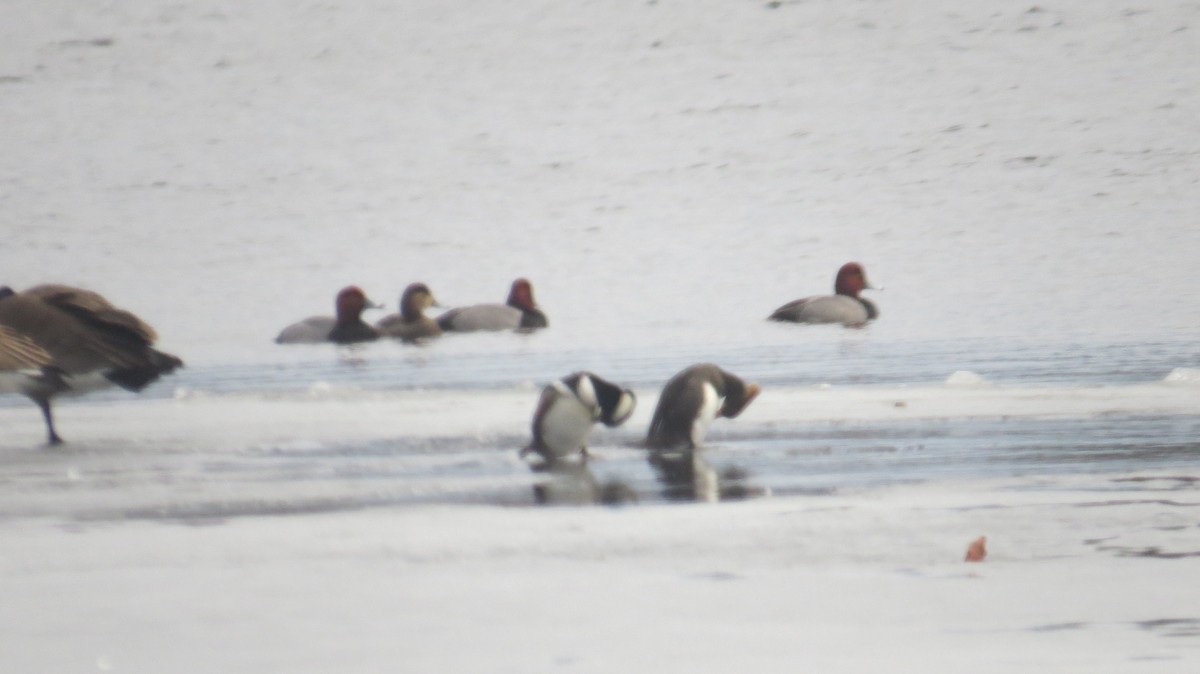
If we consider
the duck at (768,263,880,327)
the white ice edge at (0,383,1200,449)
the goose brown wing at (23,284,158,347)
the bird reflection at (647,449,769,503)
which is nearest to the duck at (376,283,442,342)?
the duck at (768,263,880,327)

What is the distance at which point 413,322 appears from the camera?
1085 inches

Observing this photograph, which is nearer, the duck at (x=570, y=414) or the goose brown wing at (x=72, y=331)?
the duck at (x=570, y=414)

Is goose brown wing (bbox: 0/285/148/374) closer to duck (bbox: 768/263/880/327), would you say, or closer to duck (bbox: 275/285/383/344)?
duck (bbox: 275/285/383/344)

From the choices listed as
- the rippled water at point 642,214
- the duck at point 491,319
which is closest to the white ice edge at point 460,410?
the rippled water at point 642,214


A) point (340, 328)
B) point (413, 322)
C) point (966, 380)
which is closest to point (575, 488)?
point (966, 380)

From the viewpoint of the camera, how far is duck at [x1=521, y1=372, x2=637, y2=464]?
1066cm

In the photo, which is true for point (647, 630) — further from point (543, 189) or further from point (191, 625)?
point (543, 189)

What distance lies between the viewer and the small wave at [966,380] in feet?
48.8

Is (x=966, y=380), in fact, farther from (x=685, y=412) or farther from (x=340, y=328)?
(x=340, y=328)

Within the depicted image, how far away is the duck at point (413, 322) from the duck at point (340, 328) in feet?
1.27

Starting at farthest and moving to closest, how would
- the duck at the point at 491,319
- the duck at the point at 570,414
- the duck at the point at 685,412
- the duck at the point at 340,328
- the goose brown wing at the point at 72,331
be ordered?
1. the duck at the point at 491,319
2. the duck at the point at 340,328
3. the goose brown wing at the point at 72,331
4. the duck at the point at 685,412
5. the duck at the point at 570,414

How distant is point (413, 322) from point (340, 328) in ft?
4.68

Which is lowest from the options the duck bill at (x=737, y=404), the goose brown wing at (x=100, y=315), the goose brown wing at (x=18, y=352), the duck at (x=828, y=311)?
the duck at (x=828, y=311)

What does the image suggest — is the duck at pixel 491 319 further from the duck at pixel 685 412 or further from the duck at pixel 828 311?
the duck at pixel 685 412
